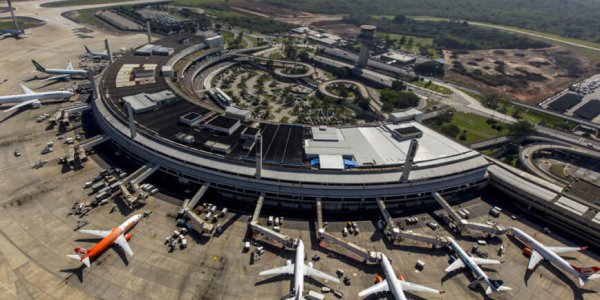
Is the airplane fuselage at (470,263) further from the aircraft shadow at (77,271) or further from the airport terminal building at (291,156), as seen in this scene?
the aircraft shadow at (77,271)

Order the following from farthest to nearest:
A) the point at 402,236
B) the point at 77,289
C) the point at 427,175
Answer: the point at 427,175, the point at 402,236, the point at 77,289

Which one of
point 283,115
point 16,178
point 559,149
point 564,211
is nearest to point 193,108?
point 283,115

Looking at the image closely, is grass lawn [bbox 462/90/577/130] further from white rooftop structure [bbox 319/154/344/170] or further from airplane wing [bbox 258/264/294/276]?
airplane wing [bbox 258/264/294/276]

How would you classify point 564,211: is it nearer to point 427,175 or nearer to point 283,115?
point 427,175

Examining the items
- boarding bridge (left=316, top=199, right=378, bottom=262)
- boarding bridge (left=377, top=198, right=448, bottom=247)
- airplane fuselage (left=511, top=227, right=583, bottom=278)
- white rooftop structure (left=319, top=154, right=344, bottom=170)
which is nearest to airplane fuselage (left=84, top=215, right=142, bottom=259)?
boarding bridge (left=316, top=199, right=378, bottom=262)

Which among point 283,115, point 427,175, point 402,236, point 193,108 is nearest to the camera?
point 402,236

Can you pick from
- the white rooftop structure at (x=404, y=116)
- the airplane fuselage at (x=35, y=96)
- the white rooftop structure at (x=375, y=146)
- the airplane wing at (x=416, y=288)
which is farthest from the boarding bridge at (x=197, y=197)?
the airplane fuselage at (x=35, y=96)
